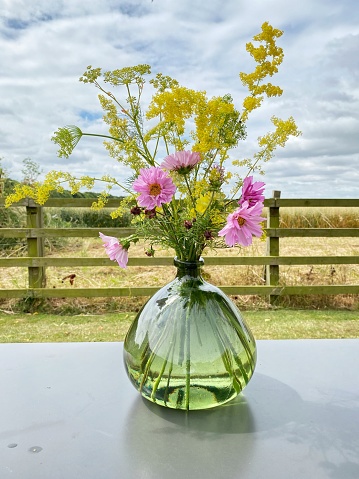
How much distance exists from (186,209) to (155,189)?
0.10 metres

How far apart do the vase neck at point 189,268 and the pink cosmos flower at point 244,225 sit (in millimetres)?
117

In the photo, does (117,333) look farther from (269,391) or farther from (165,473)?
(165,473)

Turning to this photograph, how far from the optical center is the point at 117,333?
297 centimetres

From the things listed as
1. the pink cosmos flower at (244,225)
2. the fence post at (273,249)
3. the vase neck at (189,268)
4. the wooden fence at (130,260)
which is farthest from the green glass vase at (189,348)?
the fence post at (273,249)

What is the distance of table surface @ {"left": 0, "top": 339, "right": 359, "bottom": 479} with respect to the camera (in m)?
0.63

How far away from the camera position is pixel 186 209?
0.79 metres

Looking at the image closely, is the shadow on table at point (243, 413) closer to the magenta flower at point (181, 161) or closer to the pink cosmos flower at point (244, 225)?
the pink cosmos flower at point (244, 225)

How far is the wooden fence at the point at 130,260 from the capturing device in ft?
11.4

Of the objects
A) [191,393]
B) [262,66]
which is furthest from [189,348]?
[262,66]

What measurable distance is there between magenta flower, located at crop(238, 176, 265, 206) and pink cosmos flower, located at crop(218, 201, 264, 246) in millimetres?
15

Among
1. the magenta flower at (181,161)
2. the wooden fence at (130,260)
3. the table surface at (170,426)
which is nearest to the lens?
the table surface at (170,426)

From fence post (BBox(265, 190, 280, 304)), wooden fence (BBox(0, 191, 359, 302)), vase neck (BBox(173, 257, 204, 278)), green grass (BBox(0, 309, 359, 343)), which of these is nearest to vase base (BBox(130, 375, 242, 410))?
vase neck (BBox(173, 257, 204, 278))

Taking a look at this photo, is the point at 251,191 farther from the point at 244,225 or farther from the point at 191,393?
the point at 191,393

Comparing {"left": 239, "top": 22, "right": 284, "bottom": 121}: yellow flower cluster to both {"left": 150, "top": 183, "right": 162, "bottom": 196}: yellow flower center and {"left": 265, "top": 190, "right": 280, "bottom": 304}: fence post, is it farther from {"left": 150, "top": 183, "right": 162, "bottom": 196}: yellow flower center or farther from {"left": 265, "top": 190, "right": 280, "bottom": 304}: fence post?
{"left": 265, "top": 190, "right": 280, "bottom": 304}: fence post
